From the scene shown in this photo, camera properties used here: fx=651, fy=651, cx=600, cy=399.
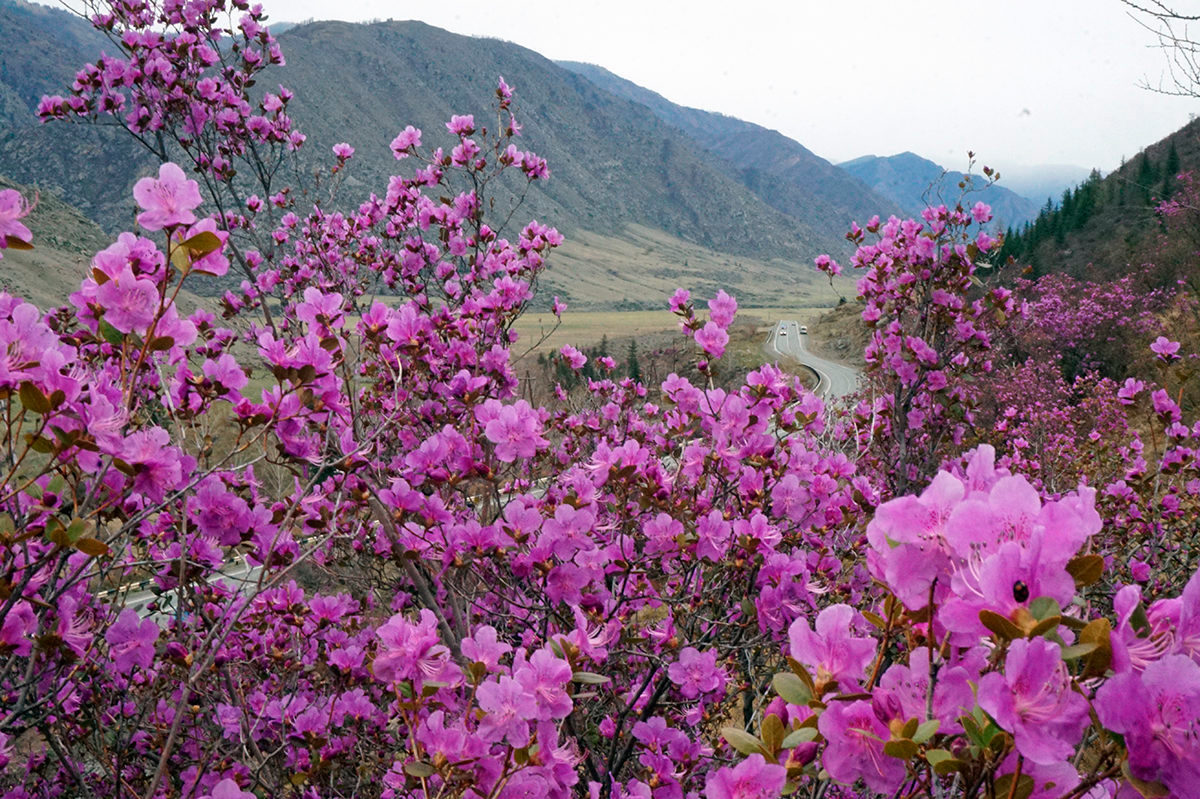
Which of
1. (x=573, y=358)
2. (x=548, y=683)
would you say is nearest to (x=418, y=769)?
(x=548, y=683)

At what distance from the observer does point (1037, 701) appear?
2.61 ft

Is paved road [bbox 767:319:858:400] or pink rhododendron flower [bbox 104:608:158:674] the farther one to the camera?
paved road [bbox 767:319:858:400]

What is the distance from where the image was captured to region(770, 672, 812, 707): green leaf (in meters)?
1.01

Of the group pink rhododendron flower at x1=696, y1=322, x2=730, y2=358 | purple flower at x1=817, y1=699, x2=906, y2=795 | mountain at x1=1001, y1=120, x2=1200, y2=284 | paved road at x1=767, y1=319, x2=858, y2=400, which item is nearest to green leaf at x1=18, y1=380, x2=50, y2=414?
purple flower at x1=817, y1=699, x2=906, y2=795

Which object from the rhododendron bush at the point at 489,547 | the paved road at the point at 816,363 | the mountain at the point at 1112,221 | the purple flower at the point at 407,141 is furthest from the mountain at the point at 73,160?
the rhododendron bush at the point at 489,547

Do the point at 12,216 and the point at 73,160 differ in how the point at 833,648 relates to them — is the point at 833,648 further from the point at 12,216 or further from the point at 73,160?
the point at 73,160

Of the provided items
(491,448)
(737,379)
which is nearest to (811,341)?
(737,379)

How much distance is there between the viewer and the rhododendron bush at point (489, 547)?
0.89 m

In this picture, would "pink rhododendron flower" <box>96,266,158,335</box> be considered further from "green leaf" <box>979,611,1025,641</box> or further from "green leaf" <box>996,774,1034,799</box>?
"green leaf" <box>996,774,1034,799</box>

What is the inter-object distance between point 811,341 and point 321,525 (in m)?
53.7

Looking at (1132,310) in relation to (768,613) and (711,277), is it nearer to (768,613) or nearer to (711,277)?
(768,613)

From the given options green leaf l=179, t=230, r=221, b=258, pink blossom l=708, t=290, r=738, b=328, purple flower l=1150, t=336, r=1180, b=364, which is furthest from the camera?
purple flower l=1150, t=336, r=1180, b=364

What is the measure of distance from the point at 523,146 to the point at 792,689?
15548 cm

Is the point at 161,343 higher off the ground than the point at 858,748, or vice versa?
the point at 161,343
